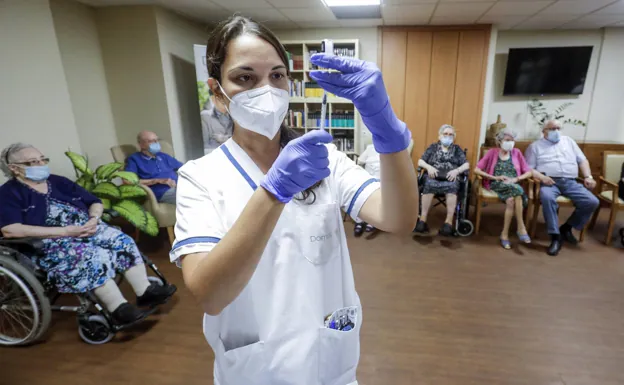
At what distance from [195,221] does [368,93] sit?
46 centimetres

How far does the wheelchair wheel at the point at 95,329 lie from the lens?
6.59 ft

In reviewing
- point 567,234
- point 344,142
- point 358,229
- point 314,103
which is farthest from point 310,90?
point 567,234

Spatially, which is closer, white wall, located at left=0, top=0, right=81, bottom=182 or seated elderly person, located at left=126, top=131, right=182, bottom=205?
white wall, located at left=0, top=0, right=81, bottom=182

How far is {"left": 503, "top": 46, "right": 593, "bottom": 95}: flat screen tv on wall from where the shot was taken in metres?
4.50

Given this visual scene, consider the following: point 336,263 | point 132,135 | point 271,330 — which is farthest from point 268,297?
point 132,135

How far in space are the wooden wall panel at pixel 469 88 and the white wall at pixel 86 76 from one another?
4380 millimetres

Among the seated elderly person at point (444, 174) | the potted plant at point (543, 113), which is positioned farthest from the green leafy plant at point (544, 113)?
the seated elderly person at point (444, 174)

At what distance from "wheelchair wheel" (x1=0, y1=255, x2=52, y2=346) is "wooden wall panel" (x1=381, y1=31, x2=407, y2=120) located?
420 centimetres

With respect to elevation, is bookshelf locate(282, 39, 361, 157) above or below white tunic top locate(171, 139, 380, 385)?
above

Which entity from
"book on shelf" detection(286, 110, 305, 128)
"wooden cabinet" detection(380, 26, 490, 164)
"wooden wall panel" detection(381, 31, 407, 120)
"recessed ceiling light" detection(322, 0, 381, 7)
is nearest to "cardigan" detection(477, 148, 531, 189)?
"wooden cabinet" detection(380, 26, 490, 164)

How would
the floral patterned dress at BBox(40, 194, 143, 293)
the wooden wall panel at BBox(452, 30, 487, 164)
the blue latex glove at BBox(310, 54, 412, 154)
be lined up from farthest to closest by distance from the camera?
the wooden wall panel at BBox(452, 30, 487, 164)
the floral patterned dress at BBox(40, 194, 143, 293)
the blue latex glove at BBox(310, 54, 412, 154)

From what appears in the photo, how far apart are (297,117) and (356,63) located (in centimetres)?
396

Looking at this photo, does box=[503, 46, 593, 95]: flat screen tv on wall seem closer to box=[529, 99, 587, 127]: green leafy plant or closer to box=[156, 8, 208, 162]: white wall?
box=[529, 99, 587, 127]: green leafy plant

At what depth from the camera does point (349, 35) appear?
4648 mm
